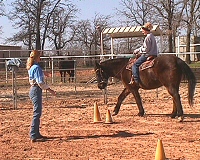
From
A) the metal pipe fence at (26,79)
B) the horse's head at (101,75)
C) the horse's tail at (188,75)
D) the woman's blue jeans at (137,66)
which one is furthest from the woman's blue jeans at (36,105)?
the metal pipe fence at (26,79)

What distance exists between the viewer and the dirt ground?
561 centimetres

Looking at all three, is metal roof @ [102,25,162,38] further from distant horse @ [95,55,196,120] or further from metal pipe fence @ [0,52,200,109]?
distant horse @ [95,55,196,120]

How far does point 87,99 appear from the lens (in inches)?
504

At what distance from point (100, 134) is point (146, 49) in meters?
2.48

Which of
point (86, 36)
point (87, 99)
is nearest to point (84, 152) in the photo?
point (87, 99)

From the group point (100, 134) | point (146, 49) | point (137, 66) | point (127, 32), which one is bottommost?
point (100, 134)

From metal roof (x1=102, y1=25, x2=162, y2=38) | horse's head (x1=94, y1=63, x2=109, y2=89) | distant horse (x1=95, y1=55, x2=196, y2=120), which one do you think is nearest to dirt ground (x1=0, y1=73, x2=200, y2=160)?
distant horse (x1=95, y1=55, x2=196, y2=120)

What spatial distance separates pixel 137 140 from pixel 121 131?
2.94 ft

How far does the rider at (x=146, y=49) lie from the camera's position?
8.45m

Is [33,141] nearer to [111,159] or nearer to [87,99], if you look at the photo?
[111,159]

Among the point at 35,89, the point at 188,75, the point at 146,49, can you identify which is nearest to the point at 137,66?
the point at 146,49

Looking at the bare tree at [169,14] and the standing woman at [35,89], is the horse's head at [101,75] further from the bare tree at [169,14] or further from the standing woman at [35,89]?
the bare tree at [169,14]

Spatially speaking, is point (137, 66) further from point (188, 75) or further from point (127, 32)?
point (127, 32)

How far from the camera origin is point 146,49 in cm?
851
